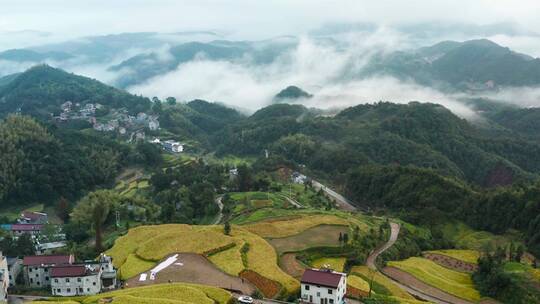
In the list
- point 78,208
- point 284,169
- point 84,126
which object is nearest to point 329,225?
point 78,208

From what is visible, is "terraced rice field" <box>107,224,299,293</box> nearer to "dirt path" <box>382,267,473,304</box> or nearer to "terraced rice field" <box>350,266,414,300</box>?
"terraced rice field" <box>350,266,414,300</box>

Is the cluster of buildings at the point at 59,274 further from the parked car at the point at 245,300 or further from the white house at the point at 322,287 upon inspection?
the white house at the point at 322,287

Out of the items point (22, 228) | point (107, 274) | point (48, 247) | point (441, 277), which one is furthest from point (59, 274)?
point (22, 228)

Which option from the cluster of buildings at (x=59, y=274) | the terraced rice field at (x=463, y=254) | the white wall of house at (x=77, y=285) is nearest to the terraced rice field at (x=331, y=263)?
the terraced rice field at (x=463, y=254)

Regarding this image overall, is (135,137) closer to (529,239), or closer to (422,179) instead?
(422,179)

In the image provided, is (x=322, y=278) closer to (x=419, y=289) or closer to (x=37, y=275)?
(x=419, y=289)

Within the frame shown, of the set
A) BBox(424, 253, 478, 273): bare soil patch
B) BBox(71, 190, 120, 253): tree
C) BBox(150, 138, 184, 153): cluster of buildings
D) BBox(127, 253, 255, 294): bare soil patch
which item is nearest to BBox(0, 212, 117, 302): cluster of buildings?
BBox(127, 253, 255, 294): bare soil patch
